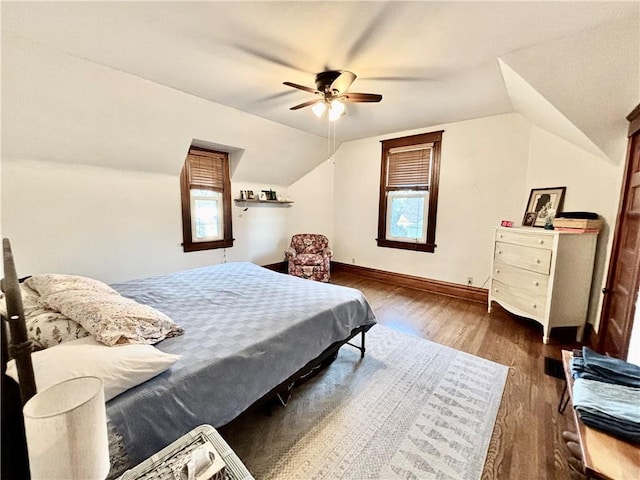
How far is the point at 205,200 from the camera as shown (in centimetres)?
416

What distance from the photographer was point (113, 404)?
3.34ft

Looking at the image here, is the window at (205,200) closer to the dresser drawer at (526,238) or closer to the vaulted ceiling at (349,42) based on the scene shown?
the vaulted ceiling at (349,42)

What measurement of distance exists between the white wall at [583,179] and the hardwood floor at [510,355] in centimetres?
76

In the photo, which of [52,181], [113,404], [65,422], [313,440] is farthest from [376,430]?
[52,181]

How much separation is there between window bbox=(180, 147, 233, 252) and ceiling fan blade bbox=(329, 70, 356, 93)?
2.46 meters

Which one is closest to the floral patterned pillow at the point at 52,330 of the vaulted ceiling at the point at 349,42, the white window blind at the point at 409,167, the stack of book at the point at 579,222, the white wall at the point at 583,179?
the vaulted ceiling at the point at 349,42

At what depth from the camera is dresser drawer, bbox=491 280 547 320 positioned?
8.98 feet

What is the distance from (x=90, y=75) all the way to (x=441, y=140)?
4.21m

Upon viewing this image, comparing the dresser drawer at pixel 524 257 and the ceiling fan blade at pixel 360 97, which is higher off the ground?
the ceiling fan blade at pixel 360 97

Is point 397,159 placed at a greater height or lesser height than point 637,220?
greater

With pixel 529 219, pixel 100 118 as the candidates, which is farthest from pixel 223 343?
pixel 529 219

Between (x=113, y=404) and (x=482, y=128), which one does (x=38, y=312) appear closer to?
(x=113, y=404)

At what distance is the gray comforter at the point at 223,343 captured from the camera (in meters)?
1.07

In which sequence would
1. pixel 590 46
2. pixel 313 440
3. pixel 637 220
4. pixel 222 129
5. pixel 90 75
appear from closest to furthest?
pixel 313 440 → pixel 590 46 → pixel 637 220 → pixel 90 75 → pixel 222 129
